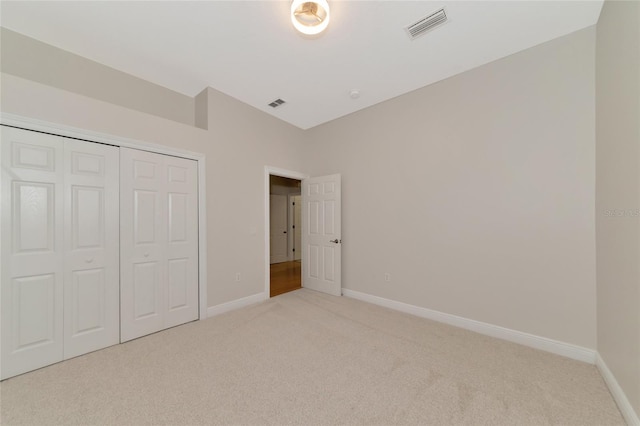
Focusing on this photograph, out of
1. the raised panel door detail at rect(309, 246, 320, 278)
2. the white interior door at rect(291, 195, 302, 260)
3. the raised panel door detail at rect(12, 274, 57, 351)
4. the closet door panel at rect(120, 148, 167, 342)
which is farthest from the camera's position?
the white interior door at rect(291, 195, 302, 260)

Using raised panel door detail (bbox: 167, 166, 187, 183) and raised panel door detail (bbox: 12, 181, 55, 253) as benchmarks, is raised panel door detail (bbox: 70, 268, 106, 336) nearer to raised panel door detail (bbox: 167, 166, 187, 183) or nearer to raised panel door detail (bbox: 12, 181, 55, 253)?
raised panel door detail (bbox: 12, 181, 55, 253)

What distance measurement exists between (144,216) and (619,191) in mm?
4243

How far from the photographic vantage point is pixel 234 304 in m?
3.38

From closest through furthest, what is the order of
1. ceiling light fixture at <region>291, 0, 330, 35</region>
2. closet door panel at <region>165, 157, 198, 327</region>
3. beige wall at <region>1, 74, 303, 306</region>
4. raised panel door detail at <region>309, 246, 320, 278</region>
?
ceiling light fixture at <region>291, 0, 330, 35</region> → beige wall at <region>1, 74, 303, 306</region> → closet door panel at <region>165, 157, 198, 327</region> → raised panel door detail at <region>309, 246, 320, 278</region>

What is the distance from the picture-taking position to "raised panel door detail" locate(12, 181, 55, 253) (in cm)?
198

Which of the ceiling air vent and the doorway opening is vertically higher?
the ceiling air vent

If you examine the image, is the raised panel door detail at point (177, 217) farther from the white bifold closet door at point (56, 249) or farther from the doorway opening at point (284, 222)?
the doorway opening at point (284, 222)

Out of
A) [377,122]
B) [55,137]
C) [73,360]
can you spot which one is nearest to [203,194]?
[55,137]

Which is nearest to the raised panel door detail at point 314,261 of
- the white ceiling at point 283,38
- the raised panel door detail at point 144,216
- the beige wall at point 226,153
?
the beige wall at point 226,153

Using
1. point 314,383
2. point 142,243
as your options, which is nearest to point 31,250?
point 142,243

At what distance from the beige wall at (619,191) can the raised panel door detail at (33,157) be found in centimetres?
444

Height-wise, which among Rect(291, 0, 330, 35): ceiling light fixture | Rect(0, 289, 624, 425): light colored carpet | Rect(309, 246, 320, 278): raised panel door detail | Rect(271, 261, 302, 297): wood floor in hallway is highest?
Rect(291, 0, 330, 35): ceiling light fixture

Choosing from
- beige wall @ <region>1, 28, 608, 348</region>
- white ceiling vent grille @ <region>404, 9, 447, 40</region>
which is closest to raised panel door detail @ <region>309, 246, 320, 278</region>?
beige wall @ <region>1, 28, 608, 348</region>

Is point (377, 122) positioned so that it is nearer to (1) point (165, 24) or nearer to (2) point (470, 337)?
(1) point (165, 24)
